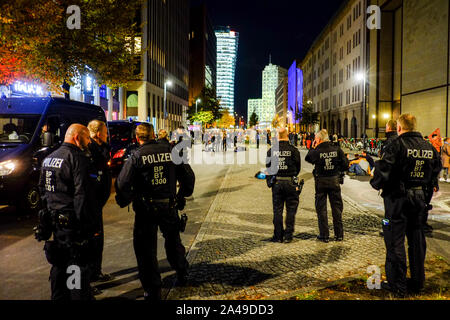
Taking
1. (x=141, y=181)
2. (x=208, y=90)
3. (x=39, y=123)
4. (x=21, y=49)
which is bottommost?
(x=141, y=181)

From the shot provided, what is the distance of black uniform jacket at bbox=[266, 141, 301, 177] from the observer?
6285 millimetres

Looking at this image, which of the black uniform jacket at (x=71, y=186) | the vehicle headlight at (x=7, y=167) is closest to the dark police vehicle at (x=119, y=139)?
the vehicle headlight at (x=7, y=167)

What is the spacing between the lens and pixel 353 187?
1330 centimetres

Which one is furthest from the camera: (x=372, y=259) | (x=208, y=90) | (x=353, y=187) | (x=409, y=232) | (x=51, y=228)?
(x=208, y=90)

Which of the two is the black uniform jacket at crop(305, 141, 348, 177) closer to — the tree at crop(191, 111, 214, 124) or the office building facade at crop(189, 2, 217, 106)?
the tree at crop(191, 111, 214, 124)

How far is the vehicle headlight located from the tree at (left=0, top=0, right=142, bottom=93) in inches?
232

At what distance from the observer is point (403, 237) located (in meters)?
4.31

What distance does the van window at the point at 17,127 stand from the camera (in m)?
8.36

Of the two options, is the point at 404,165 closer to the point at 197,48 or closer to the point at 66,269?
the point at 66,269

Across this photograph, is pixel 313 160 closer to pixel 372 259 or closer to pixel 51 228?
pixel 372 259

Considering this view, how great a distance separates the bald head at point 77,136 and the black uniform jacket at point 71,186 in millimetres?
69

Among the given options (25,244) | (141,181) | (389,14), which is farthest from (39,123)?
(389,14)

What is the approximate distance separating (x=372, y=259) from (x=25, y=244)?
5.61 metres

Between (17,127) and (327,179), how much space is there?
7.08 m
